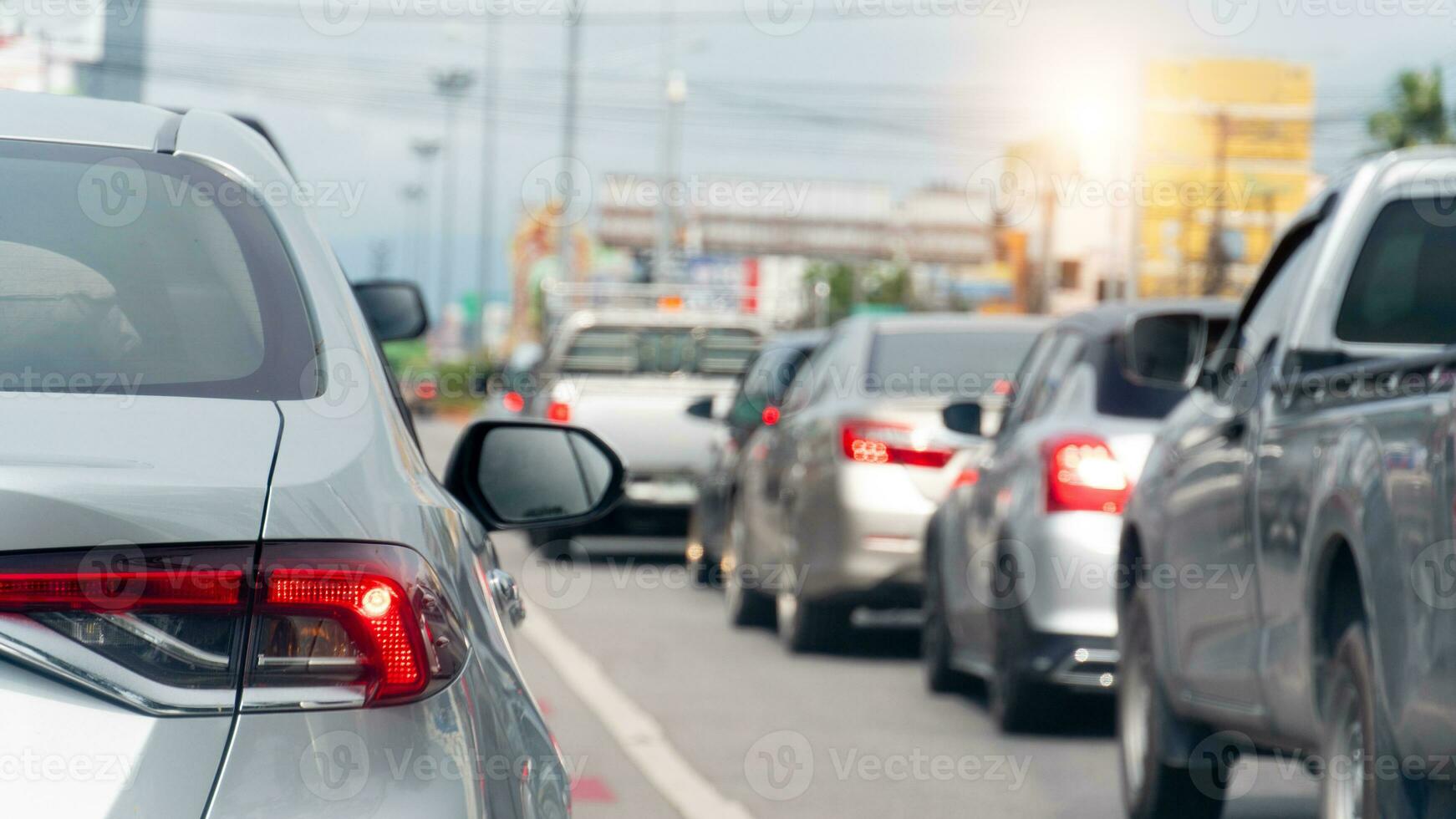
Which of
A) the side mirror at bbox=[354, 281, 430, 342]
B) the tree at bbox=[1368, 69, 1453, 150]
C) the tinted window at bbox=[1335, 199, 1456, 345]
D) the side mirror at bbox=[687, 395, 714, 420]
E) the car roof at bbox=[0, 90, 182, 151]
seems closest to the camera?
the car roof at bbox=[0, 90, 182, 151]

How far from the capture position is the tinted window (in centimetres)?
537

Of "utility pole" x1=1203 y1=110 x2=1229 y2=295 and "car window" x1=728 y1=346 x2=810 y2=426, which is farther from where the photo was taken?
"utility pole" x1=1203 y1=110 x2=1229 y2=295

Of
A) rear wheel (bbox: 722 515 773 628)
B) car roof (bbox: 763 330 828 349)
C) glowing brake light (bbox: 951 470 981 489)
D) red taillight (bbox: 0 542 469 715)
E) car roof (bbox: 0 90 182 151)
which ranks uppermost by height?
car roof (bbox: 0 90 182 151)

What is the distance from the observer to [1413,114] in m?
50.7

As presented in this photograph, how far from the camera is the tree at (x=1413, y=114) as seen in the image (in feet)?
165

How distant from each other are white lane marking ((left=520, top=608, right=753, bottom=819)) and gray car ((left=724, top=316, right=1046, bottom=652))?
116cm

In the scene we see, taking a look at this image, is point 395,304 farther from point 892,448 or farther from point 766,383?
point 766,383

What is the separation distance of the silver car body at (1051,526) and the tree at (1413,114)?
1697 inches

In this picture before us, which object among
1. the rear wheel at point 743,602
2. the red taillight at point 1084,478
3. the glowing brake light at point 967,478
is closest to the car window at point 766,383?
the rear wheel at point 743,602

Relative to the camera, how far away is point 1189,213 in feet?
180

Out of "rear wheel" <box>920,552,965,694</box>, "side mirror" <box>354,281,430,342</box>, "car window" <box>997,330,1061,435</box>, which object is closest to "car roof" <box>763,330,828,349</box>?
"rear wheel" <box>920,552,965,694</box>

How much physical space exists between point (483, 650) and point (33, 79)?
2171cm

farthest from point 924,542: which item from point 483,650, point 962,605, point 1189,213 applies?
point 1189,213

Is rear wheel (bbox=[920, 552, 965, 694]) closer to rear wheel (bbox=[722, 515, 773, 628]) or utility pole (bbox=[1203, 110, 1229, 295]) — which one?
rear wheel (bbox=[722, 515, 773, 628])
